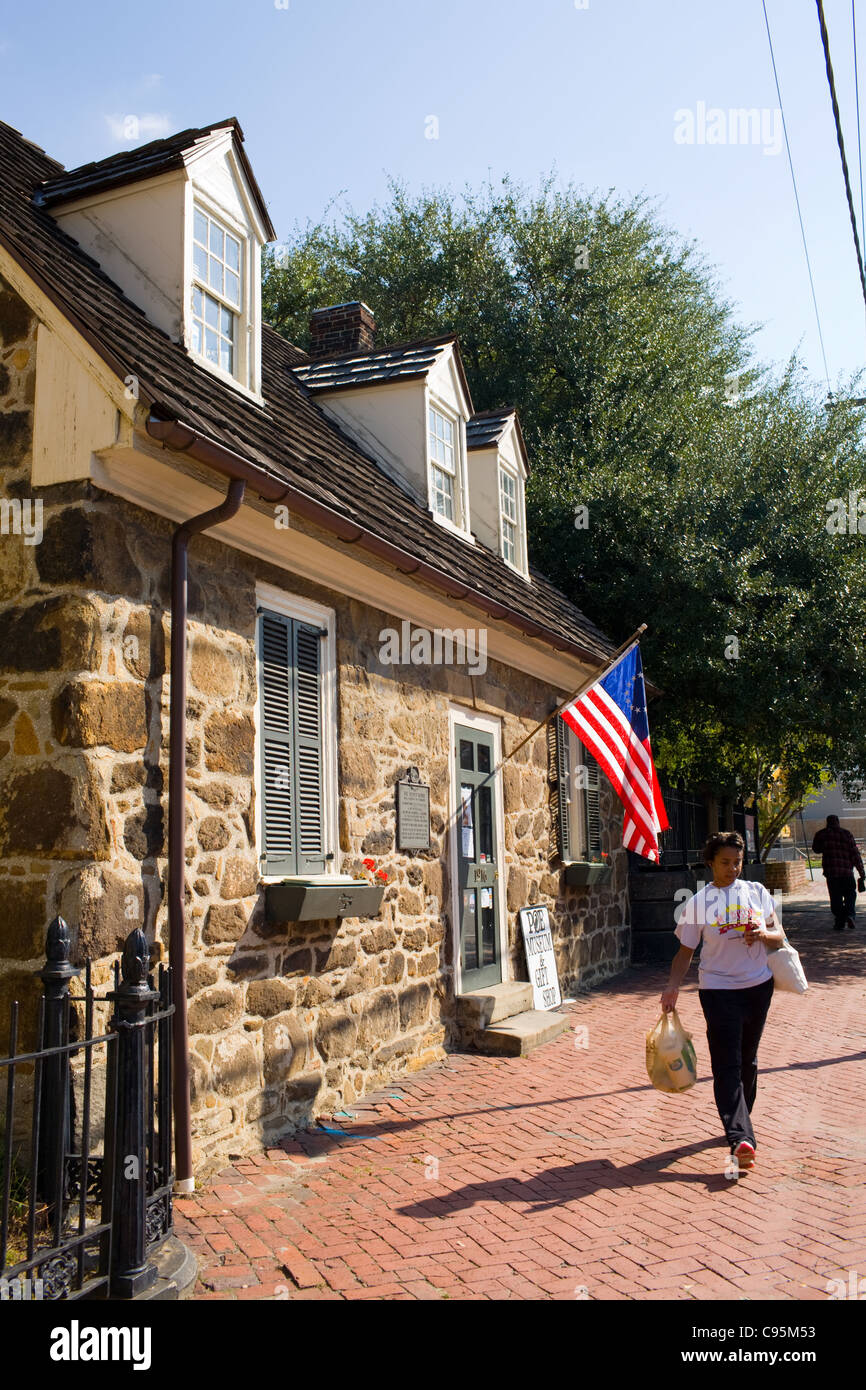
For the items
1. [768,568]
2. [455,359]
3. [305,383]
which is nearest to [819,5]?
[455,359]

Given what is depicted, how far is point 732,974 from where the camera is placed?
5.53 m

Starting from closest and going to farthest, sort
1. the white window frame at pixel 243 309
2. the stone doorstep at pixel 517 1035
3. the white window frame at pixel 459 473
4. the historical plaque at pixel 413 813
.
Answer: the white window frame at pixel 243 309, the historical plaque at pixel 413 813, the stone doorstep at pixel 517 1035, the white window frame at pixel 459 473

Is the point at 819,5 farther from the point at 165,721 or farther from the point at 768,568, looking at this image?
the point at 768,568

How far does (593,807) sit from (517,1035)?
452 cm

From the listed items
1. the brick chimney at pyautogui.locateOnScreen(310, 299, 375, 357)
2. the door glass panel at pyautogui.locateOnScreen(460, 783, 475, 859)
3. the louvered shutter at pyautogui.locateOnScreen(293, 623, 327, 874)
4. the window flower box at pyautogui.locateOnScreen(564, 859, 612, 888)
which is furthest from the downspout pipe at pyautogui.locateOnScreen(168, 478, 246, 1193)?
the brick chimney at pyautogui.locateOnScreen(310, 299, 375, 357)

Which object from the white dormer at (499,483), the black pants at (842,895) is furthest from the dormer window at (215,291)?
the black pants at (842,895)

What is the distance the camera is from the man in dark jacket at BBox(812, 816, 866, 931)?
15773mm

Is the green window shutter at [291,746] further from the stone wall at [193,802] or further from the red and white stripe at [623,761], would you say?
the red and white stripe at [623,761]

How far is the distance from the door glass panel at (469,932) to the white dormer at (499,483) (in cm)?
426

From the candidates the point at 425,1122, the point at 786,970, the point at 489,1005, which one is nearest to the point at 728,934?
the point at 786,970

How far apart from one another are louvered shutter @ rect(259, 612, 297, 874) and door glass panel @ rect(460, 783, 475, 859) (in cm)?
264

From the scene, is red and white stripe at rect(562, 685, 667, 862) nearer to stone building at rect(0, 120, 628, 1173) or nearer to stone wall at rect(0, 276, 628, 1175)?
stone building at rect(0, 120, 628, 1173)

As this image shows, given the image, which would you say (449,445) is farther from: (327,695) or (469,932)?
(469,932)

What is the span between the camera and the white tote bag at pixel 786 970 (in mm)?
5508
